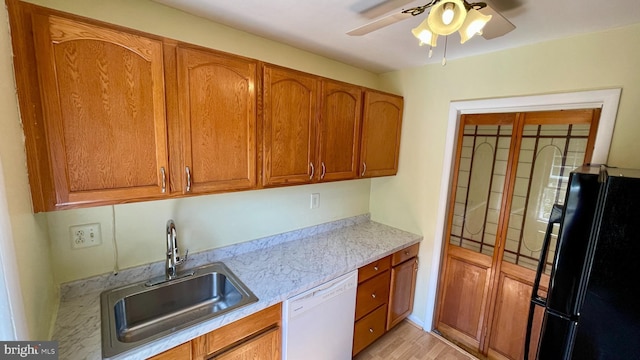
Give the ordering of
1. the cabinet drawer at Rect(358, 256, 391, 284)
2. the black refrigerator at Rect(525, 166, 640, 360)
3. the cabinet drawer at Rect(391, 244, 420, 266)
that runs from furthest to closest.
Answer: the cabinet drawer at Rect(391, 244, 420, 266) < the cabinet drawer at Rect(358, 256, 391, 284) < the black refrigerator at Rect(525, 166, 640, 360)

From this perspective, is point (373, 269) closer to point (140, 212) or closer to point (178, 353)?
point (178, 353)

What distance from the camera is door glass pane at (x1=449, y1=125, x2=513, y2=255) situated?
80.0 inches

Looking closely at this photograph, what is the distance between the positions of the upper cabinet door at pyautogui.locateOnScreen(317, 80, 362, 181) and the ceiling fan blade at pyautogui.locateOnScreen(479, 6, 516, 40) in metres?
0.92

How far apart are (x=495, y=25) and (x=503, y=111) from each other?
3.60 ft

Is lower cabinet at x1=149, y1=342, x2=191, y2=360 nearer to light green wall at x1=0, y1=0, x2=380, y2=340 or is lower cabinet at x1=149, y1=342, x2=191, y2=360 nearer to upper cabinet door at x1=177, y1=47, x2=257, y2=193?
light green wall at x1=0, y1=0, x2=380, y2=340

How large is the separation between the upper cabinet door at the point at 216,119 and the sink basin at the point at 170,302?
0.59 meters

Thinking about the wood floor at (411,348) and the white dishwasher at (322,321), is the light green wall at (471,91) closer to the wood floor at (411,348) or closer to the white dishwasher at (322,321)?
the wood floor at (411,348)

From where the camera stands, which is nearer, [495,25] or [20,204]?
[20,204]

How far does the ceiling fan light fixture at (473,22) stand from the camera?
910 millimetres

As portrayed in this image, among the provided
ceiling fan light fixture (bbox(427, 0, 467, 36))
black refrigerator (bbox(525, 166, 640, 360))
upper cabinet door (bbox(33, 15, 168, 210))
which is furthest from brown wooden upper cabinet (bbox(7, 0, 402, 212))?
black refrigerator (bbox(525, 166, 640, 360))

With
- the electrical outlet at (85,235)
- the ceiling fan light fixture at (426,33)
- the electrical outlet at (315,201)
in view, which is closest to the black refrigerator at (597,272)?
the ceiling fan light fixture at (426,33)

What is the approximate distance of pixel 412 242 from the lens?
2.28 m

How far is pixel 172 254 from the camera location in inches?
58.0

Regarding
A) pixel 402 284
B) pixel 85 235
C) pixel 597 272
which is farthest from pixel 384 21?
pixel 402 284
